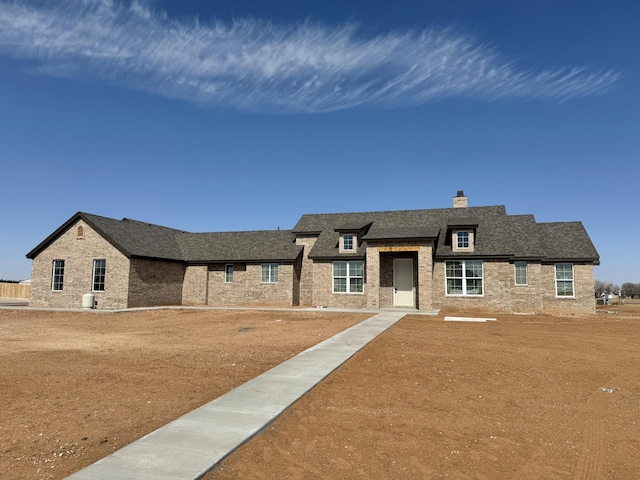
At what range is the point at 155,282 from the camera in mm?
27797

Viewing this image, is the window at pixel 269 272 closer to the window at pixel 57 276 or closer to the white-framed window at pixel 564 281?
the window at pixel 57 276

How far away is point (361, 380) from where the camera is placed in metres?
8.04

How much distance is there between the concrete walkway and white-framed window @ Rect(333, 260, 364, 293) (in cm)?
1688

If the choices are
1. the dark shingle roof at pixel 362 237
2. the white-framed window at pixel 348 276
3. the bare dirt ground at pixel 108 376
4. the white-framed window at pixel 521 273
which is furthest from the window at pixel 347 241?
the white-framed window at pixel 521 273

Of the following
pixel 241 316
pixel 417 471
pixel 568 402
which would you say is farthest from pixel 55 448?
pixel 241 316

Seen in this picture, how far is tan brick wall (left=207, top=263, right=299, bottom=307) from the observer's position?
28406mm

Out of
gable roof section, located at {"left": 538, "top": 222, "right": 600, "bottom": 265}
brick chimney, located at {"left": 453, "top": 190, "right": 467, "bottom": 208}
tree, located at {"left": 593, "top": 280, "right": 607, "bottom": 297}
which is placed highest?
brick chimney, located at {"left": 453, "top": 190, "right": 467, "bottom": 208}

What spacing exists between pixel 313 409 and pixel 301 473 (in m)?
1.95

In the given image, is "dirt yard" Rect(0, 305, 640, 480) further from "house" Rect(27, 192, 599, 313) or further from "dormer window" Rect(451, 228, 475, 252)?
"dormer window" Rect(451, 228, 475, 252)

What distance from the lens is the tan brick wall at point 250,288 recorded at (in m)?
28.4

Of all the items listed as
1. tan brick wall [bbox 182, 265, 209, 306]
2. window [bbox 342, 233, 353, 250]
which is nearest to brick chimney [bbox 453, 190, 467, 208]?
window [bbox 342, 233, 353, 250]

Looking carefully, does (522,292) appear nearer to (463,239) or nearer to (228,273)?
(463,239)

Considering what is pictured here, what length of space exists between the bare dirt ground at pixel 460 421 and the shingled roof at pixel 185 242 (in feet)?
64.3

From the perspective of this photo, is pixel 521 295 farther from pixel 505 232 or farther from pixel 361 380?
pixel 361 380
